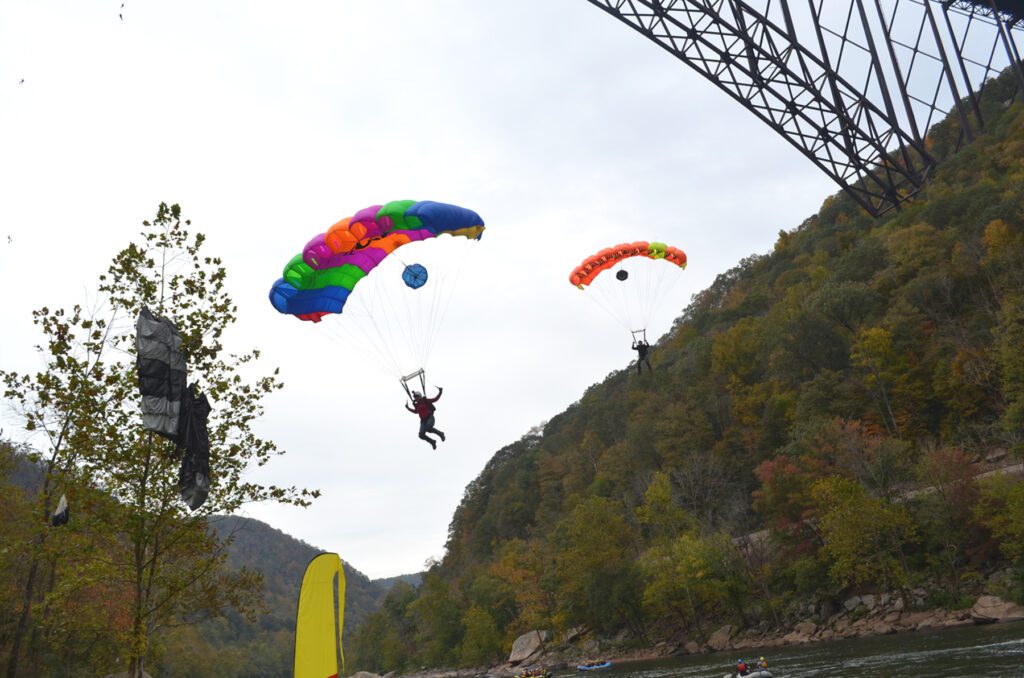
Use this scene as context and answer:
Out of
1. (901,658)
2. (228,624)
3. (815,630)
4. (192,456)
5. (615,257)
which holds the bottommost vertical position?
(815,630)

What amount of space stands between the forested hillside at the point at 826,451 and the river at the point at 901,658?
3.32 m

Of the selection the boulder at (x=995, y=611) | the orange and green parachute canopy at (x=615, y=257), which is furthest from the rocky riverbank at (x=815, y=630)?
the orange and green parachute canopy at (x=615, y=257)

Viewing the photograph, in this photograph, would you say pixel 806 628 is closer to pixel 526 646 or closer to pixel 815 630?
pixel 815 630

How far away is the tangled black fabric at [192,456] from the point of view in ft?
36.2

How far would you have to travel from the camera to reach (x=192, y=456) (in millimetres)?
11133

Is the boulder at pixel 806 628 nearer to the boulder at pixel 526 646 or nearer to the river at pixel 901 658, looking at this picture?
the river at pixel 901 658

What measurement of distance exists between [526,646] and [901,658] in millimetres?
35104

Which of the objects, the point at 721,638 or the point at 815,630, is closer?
the point at 815,630

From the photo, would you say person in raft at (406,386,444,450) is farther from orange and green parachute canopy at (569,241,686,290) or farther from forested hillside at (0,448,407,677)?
orange and green parachute canopy at (569,241,686,290)

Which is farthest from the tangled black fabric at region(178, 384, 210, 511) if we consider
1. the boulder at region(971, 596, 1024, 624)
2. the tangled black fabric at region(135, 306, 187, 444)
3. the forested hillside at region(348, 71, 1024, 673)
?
the forested hillside at region(348, 71, 1024, 673)

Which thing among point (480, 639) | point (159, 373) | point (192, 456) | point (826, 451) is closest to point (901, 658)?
point (826, 451)

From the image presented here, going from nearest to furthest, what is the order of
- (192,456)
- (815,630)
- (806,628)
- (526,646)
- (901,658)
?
(192,456)
(901,658)
(815,630)
(806,628)
(526,646)

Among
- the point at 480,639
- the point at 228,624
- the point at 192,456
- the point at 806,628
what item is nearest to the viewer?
the point at 192,456

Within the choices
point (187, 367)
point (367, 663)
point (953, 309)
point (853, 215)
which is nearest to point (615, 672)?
point (953, 309)
